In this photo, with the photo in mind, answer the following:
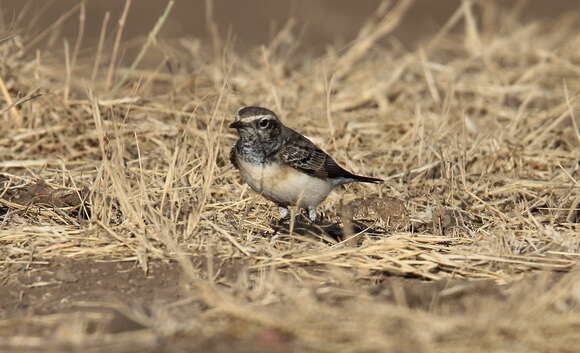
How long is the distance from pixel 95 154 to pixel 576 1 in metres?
14.3

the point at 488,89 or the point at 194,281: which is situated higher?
the point at 488,89

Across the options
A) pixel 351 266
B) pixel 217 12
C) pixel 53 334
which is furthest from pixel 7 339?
pixel 217 12

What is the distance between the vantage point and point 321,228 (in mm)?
8461

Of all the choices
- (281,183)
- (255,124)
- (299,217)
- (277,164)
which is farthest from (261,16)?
(281,183)

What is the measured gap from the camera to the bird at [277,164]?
8.26 m

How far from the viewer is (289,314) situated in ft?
19.1

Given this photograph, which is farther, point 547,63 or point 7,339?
point 547,63

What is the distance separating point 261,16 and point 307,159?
38.2 ft

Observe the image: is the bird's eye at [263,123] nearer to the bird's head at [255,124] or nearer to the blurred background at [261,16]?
the bird's head at [255,124]

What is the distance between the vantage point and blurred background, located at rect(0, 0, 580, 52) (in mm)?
17734

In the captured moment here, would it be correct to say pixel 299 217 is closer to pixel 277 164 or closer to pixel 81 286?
pixel 277 164

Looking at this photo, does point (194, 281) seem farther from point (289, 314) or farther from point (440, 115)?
point (440, 115)

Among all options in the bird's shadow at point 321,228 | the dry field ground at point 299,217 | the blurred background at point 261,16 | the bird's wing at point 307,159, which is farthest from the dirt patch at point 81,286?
the blurred background at point 261,16

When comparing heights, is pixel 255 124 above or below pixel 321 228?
above
